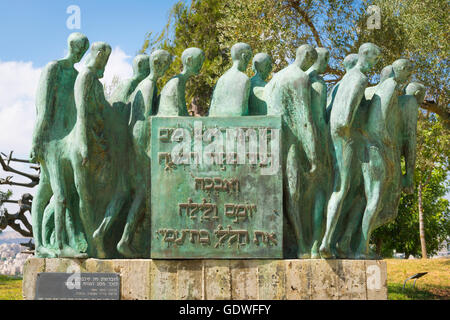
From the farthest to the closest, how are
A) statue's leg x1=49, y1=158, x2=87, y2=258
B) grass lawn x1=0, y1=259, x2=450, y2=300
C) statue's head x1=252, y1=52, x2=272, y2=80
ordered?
grass lawn x1=0, y1=259, x2=450, y2=300
statue's head x1=252, y1=52, x2=272, y2=80
statue's leg x1=49, y1=158, x2=87, y2=258

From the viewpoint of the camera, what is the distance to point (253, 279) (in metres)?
6.98

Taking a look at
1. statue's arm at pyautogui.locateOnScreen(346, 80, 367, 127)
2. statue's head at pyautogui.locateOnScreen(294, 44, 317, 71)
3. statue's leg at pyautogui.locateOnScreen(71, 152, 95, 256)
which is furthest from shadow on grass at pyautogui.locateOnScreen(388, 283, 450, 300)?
statue's leg at pyautogui.locateOnScreen(71, 152, 95, 256)

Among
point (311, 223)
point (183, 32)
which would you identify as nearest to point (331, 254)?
point (311, 223)

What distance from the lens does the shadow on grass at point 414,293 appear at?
13844 millimetres

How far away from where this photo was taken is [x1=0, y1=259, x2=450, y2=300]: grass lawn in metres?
13.7

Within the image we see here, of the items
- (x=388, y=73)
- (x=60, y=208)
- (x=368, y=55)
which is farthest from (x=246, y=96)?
(x=60, y=208)

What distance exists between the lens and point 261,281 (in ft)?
22.9

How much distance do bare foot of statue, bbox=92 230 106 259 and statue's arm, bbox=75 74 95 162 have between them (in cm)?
94

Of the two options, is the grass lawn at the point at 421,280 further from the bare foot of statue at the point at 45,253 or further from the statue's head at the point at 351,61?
the bare foot of statue at the point at 45,253

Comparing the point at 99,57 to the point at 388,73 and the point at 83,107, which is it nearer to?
the point at 83,107

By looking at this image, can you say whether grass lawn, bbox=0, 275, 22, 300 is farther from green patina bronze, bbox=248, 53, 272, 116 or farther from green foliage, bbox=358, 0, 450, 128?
green foliage, bbox=358, 0, 450, 128
